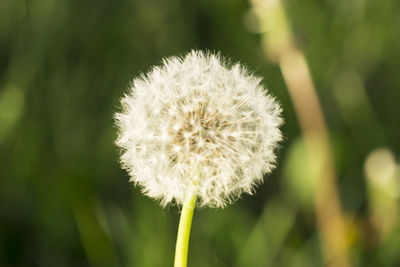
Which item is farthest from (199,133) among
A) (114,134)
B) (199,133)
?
(114,134)

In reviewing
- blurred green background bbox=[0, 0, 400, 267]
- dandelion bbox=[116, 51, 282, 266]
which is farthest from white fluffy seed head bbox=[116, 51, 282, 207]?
blurred green background bbox=[0, 0, 400, 267]

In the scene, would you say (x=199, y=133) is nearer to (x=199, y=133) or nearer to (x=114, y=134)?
(x=199, y=133)

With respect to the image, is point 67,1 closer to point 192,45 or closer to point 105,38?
point 105,38

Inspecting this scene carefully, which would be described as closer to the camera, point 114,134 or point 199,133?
point 199,133

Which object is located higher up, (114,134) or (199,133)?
(114,134)

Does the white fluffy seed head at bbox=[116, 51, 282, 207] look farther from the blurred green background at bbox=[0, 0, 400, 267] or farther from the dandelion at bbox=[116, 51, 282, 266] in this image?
the blurred green background at bbox=[0, 0, 400, 267]

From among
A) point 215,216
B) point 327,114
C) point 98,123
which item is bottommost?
point 215,216

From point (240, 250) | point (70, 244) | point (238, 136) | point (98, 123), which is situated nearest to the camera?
point (238, 136)

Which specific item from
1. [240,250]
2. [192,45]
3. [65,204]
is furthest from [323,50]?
[65,204]
